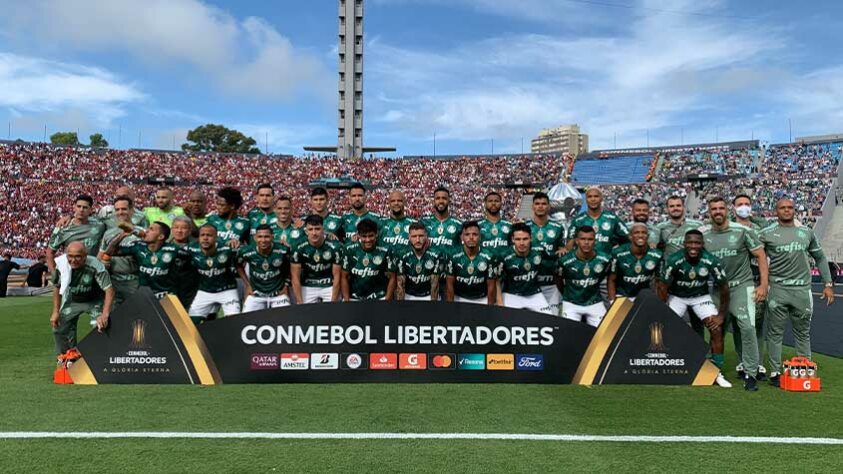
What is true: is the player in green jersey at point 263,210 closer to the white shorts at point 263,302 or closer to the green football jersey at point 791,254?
the white shorts at point 263,302

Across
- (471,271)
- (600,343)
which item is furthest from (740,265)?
(471,271)

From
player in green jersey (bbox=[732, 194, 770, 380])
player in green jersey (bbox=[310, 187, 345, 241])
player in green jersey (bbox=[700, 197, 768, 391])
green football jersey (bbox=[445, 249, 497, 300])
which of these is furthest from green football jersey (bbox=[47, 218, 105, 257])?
player in green jersey (bbox=[732, 194, 770, 380])

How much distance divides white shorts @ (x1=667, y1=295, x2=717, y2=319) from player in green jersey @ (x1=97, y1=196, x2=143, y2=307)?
638cm

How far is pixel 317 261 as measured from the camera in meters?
7.45

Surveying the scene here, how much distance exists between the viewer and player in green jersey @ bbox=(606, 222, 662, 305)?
7151 millimetres

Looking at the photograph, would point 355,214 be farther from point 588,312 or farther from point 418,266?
point 588,312

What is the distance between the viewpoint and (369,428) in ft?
16.4

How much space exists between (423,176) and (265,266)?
43927mm

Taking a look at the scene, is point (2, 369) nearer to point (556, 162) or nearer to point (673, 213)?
point (673, 213)

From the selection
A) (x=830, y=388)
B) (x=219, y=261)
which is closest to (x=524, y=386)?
(x=830, y=388)

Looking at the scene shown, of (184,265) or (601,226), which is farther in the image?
(601,226)

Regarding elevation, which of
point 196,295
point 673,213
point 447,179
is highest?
point 447,179

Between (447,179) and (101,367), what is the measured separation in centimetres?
4478

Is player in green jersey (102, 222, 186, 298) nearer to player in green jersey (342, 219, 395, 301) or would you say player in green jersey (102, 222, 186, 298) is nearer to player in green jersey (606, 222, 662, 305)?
player in green jersey (342, 219, 395, 301)
